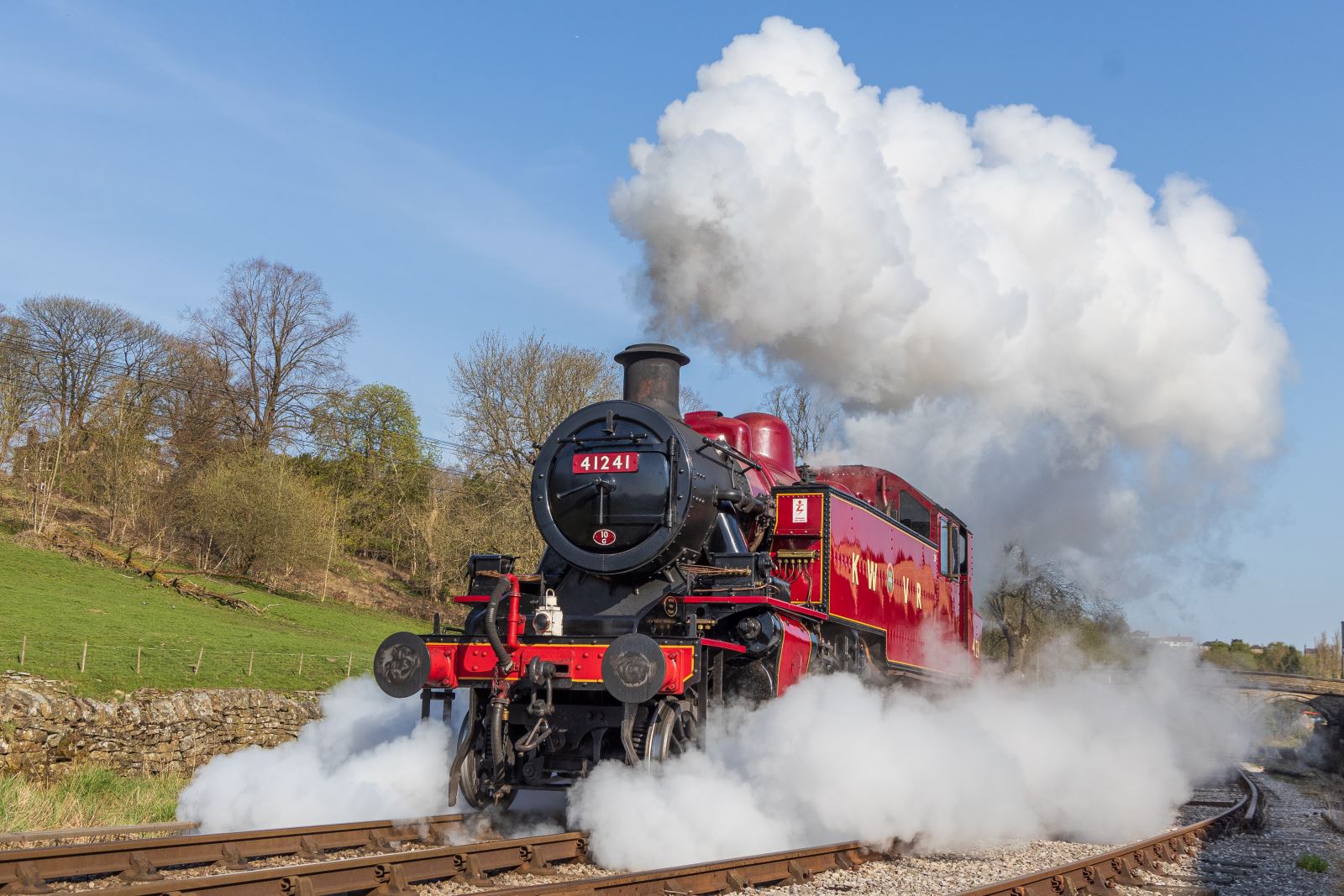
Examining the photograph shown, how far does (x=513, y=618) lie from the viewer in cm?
770

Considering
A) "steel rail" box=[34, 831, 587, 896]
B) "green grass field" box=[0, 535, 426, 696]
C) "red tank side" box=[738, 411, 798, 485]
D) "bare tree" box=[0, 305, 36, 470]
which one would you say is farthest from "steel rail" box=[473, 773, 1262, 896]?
"bare tree" box=[0, 305, 36, 470]

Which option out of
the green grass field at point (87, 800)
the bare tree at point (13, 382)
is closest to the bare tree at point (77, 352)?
the bare tree at point (13, 382)

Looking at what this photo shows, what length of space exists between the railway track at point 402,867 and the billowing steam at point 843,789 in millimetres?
361

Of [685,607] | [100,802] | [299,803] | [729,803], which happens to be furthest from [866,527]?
[100,802]

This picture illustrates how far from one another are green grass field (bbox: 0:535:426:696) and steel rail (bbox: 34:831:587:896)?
930 centimetres

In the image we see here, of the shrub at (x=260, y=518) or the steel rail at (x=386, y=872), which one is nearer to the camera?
the steel rail at (x=386, y=872)

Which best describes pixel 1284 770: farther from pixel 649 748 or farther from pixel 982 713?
pixel 649 748

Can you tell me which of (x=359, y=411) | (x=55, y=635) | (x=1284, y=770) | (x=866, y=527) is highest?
(x=359, y=411)

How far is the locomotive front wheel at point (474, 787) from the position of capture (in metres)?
7.90

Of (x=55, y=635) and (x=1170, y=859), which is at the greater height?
(x=55, y=635)

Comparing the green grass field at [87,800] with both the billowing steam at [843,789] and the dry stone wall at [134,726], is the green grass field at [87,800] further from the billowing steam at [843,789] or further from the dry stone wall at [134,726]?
the billowing steam at [843,789]

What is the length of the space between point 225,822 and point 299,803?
0.57 meters

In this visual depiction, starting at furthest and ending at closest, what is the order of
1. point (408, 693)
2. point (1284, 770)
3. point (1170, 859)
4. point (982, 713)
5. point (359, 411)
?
point (359, 411)
point (1284, 770)
point (982, 713)
point (1170, 859)
point (408, 693)

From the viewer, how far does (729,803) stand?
23.9ft
